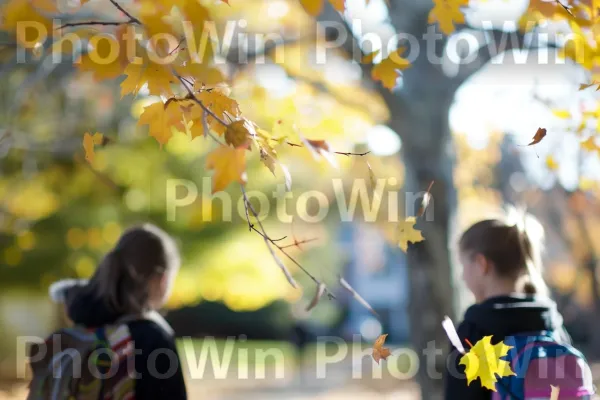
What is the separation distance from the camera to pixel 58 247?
1098 centimetres

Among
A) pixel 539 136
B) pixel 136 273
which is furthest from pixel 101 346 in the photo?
pixel 539 136

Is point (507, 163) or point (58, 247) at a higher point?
point (507, 163)

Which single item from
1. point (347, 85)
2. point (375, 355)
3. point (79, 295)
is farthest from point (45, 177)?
point (375, 355)

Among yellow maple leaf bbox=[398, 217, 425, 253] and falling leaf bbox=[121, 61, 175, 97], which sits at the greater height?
falling leaf bbox=[121, 61, 175, 97]

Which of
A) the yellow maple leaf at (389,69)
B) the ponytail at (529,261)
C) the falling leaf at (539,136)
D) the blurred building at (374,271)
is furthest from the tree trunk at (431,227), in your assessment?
the blurred building at (374,271)

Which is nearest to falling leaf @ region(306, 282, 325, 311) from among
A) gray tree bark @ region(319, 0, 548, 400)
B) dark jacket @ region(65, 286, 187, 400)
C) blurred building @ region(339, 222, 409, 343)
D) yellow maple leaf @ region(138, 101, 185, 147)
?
yellow maple leaf @ region(138, 101, 185, 147)

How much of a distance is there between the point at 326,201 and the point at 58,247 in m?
8.06

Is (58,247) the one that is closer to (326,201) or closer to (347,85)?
(347,85)

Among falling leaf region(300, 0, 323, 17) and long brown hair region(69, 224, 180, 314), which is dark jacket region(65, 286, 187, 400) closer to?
long brown hair region(69, 224, 180, 314)

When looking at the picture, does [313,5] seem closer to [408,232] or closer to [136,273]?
[408,232]

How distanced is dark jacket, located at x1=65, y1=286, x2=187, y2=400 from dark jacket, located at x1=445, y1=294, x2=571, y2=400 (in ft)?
3.17

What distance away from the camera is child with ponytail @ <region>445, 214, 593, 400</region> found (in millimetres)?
1980

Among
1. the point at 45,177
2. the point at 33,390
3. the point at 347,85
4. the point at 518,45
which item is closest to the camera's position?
the point at 33,390

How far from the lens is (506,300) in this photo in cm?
206
